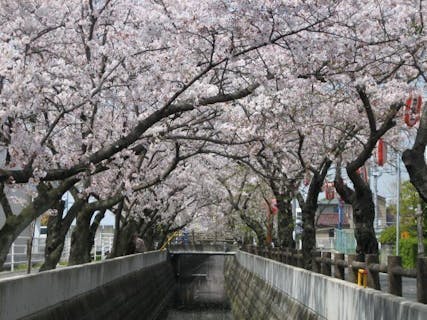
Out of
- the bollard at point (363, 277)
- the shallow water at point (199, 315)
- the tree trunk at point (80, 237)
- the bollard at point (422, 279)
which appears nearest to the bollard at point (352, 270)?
the bollard at point (363, 277)

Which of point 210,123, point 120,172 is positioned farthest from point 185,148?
point 210,123

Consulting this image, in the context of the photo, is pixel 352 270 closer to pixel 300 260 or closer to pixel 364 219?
pixel 364 219

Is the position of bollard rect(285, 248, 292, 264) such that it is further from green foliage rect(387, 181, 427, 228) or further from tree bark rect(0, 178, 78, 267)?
green foliage rect(387, 181, 427, 228)

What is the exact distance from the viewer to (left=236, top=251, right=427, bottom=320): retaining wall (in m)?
8.26

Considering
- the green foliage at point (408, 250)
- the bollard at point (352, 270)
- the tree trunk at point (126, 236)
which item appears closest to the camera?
the bollard at point (352, 270)

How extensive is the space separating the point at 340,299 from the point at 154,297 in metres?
25.4

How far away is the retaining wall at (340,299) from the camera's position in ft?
27.1

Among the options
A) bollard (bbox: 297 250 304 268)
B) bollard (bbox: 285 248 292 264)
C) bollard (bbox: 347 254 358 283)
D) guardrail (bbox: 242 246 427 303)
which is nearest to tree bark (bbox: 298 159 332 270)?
bollard (bbox: 297 250 304 268)

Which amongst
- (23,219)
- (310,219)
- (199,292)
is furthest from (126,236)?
(23,219)

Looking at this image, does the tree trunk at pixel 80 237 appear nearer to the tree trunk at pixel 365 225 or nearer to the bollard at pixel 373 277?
the tree trunk at pixel 365 225

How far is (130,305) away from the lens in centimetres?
2414

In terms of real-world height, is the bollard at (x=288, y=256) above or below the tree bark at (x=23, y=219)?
below

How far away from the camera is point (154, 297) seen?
117 feet

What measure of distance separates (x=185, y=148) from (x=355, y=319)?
477 inches
